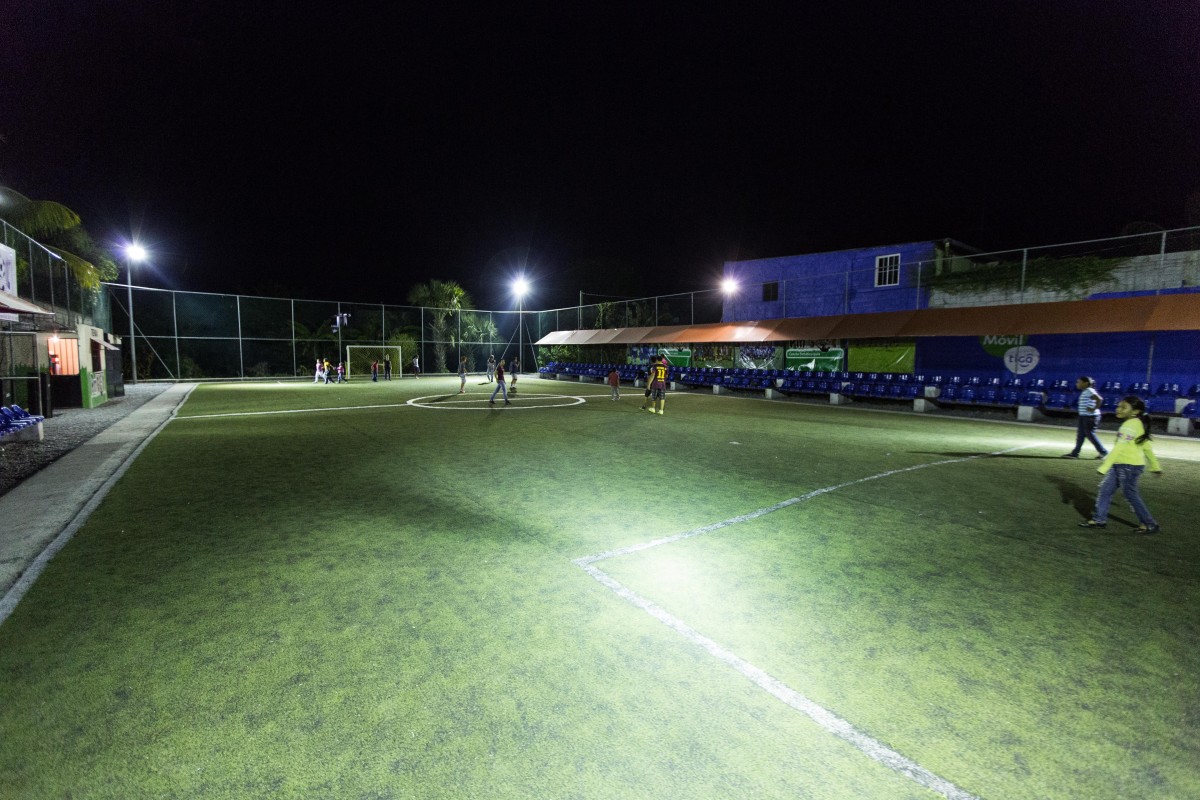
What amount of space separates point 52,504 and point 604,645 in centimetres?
753

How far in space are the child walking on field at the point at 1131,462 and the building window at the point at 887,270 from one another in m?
20.6

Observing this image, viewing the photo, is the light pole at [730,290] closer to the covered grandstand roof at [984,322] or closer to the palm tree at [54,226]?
the covered grandstand roof at [984,322]

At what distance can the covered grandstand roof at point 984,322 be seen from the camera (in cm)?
1531

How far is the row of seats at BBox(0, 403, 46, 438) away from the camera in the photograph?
10039mm

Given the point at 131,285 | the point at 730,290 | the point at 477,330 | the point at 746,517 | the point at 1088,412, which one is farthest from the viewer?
the point at 477,330

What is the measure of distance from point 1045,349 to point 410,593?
21.9m

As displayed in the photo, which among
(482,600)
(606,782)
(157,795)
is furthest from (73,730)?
(606,782)

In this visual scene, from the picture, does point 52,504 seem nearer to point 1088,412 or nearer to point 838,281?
point 1088,412

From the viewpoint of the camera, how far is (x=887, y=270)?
2508cm

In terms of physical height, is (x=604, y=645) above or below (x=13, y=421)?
below

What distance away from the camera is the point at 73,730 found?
2.85m

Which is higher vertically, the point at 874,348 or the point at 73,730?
the point at 874,348

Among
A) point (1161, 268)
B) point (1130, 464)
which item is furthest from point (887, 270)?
point (1130, 464)

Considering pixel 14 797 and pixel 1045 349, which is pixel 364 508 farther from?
pixel 1045 349
